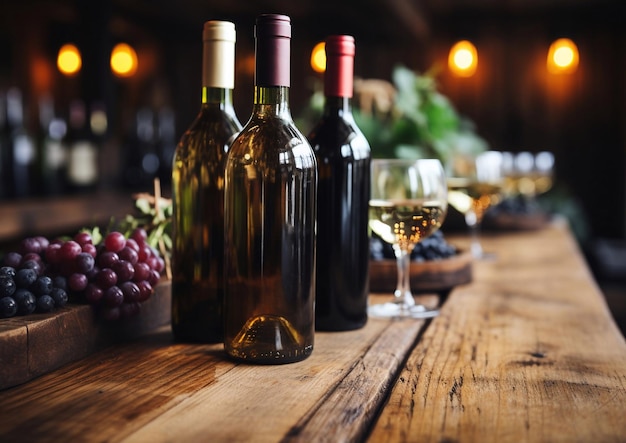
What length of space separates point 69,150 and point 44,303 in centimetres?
276

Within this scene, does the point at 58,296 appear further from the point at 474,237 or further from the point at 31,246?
the point at 474,237

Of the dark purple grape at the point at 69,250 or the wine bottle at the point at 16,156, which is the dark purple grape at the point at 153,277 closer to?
the dark purple grape at the point at 69,250

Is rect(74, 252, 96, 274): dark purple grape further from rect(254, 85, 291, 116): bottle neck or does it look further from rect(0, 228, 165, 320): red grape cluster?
rect(254, 85, 291, 116): bottle neck

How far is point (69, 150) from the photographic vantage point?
3307mm

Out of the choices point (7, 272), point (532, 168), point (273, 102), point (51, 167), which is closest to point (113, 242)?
point (7, 272)

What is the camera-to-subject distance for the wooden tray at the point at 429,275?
122 cm

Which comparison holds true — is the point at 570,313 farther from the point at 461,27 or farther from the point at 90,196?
the point at 461,27

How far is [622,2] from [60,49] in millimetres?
4270

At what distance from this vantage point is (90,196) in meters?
3.42

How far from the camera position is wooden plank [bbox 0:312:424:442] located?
55 cm

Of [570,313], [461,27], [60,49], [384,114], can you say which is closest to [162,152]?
[60,49]

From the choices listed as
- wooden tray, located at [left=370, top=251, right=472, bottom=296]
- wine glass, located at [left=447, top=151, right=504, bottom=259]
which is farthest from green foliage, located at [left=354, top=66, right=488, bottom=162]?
wooden tray, located at [left=370, top=251, right=472, bottom=296]

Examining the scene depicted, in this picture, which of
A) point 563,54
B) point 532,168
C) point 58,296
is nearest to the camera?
point 58,296

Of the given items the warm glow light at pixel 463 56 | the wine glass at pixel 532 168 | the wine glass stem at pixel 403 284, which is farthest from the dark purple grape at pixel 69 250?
the warm glow light at pixel 463 56
